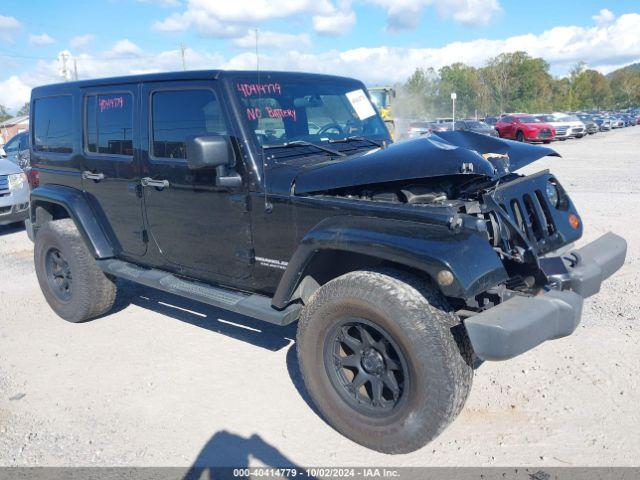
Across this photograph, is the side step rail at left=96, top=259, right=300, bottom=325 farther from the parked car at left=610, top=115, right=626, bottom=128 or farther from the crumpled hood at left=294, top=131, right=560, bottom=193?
the parked car at left=610, top=115, right=626, bottom=128

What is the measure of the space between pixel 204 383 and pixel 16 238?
6.58 meters

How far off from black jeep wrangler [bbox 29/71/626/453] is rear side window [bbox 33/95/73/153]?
0.12m

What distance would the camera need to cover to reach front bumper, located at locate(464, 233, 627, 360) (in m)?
2.60

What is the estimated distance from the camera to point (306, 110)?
403cm

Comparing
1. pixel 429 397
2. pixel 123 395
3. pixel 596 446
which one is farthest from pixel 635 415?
pixel 123 395

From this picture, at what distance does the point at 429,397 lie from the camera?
2.76 m

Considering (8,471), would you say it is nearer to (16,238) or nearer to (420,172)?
(420,172)

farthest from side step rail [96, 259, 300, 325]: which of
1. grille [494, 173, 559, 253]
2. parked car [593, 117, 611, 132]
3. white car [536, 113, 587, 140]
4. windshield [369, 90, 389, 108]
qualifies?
parked car [593, 117, 611, 132]

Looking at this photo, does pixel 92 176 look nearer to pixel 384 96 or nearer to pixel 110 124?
pixel 110 124

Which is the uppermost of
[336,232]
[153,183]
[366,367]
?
[153,183]

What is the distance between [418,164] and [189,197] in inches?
66.5

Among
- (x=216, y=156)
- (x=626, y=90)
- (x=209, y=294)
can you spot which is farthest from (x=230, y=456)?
(x=626, y=90)

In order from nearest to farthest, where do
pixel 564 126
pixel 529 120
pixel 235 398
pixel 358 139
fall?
pixel 235 398
pixel 358 139
pixel 529 120
pixel 564 126

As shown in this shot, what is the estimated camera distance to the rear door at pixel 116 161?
14.1 feet
